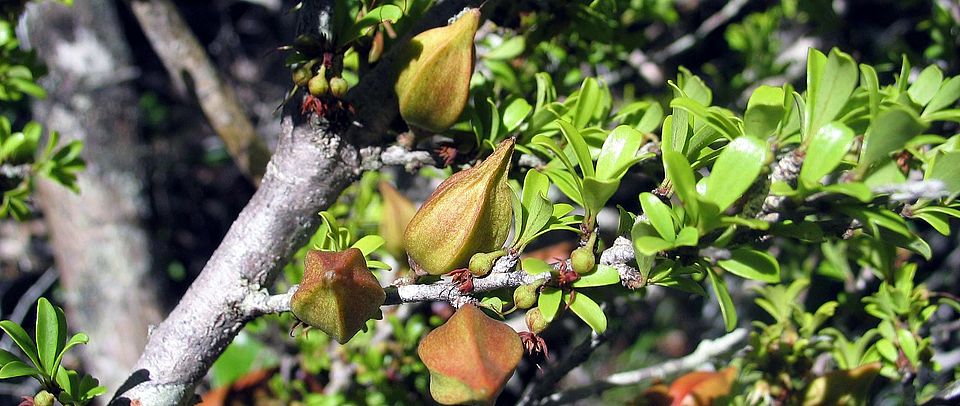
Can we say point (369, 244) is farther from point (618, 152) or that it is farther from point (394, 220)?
point (394, 220)

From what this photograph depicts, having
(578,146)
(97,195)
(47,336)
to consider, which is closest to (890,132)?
(578,146)

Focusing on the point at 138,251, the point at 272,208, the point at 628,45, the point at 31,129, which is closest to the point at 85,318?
the point at 138,251

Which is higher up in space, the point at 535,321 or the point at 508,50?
the point at 508,50

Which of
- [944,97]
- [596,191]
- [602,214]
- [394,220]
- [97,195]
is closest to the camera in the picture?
[596,191]

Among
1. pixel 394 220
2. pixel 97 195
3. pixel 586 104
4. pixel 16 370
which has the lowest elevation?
pixel 97 195

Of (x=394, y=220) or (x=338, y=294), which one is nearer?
(x=338, y=294)

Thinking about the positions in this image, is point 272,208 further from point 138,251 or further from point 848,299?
point 138,251

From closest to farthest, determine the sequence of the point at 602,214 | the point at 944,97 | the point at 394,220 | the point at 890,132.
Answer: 1. the point at 890,132
2. the point at 944,97
3. the point at 394,220
4. the point at 602,214
